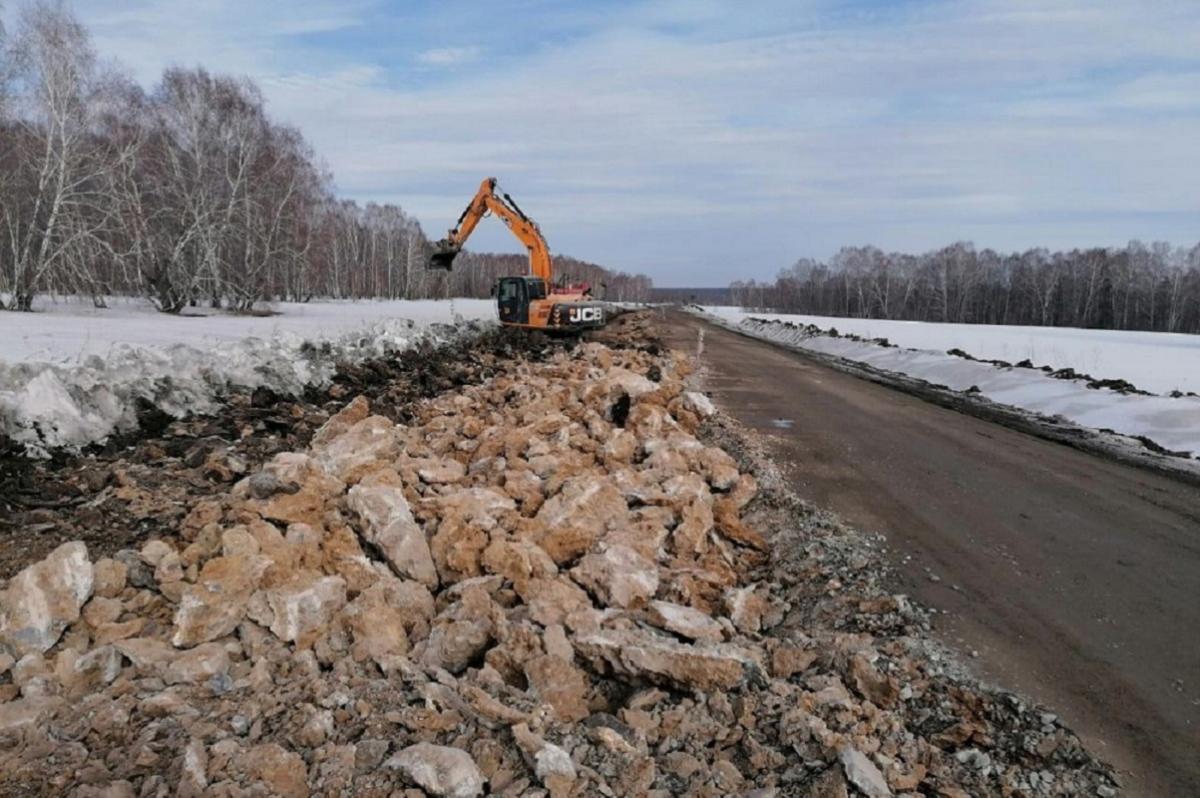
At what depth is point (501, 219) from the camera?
947 inches

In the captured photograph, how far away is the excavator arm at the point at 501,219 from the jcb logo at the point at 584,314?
1499mm

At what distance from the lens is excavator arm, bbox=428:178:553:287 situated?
74.2 ft

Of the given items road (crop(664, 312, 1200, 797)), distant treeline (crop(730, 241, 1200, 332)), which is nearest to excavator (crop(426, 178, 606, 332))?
road (crop(664, 312, 1200, 797))

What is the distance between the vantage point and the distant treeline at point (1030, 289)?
72375 mm

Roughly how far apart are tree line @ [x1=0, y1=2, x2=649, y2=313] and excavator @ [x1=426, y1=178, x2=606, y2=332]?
9.19 metres

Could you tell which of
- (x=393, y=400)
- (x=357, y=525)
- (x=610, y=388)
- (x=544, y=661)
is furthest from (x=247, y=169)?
(x=544, y=661)

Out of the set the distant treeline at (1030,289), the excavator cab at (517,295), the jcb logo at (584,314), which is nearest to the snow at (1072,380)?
the jcb logo at (584,314)

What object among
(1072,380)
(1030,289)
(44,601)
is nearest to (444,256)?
(1072,380)

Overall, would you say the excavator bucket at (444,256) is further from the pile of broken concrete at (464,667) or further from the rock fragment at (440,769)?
the rock fragment at (440,769)

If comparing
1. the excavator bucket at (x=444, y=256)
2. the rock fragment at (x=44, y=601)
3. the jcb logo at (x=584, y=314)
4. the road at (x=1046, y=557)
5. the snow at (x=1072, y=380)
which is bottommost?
the road at (x=1046, y=557)

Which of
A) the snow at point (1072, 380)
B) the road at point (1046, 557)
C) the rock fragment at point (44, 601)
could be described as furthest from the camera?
the snow at point (1072, 380)

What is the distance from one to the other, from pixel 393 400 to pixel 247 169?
21.0 m

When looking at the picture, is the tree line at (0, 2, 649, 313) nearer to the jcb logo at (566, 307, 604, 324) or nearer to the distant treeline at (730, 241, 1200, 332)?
the jcb logo at (566, 307, 604, 324)

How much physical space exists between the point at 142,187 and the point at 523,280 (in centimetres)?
1424
